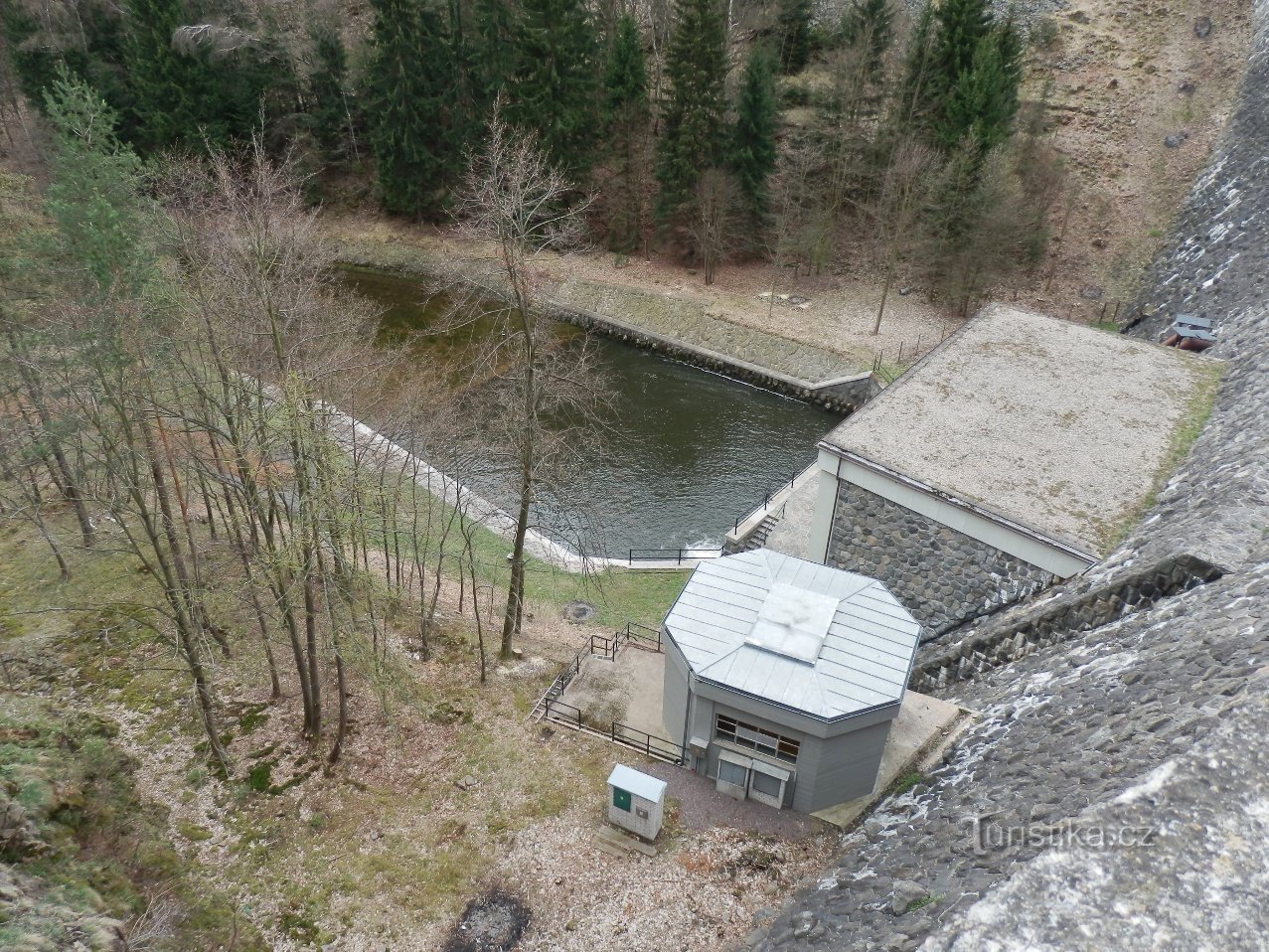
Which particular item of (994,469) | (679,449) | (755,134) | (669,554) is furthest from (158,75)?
(994,469)

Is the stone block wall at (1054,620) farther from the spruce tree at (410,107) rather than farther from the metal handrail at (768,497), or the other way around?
the spruce tree at (410,107)

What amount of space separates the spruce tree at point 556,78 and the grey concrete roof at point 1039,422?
22.8 m

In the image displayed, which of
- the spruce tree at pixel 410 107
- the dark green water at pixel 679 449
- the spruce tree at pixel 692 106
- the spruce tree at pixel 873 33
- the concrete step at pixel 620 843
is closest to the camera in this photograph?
the concrete step at pixel 620 843

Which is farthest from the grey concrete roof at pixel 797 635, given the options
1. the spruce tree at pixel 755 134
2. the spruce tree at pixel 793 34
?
the spruce tree at pixel 793 34

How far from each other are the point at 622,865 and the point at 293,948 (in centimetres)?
449

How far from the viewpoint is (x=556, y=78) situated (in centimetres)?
3578

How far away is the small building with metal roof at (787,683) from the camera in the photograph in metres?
11.2

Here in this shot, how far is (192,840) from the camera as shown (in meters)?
11.7

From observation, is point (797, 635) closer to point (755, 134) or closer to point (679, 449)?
point (679, 449)

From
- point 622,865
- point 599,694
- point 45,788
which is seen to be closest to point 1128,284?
point 599,694

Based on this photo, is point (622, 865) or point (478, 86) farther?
point (478, 86)

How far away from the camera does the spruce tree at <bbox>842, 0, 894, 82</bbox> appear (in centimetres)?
3453

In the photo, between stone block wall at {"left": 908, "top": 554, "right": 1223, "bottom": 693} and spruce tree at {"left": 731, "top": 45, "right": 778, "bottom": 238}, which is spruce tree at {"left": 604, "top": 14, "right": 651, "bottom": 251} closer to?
spruce tree at {"left": 731, "top": 45, "right": 778, "bottom": 238}

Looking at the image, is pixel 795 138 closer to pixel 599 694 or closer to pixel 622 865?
pixel 599 694
